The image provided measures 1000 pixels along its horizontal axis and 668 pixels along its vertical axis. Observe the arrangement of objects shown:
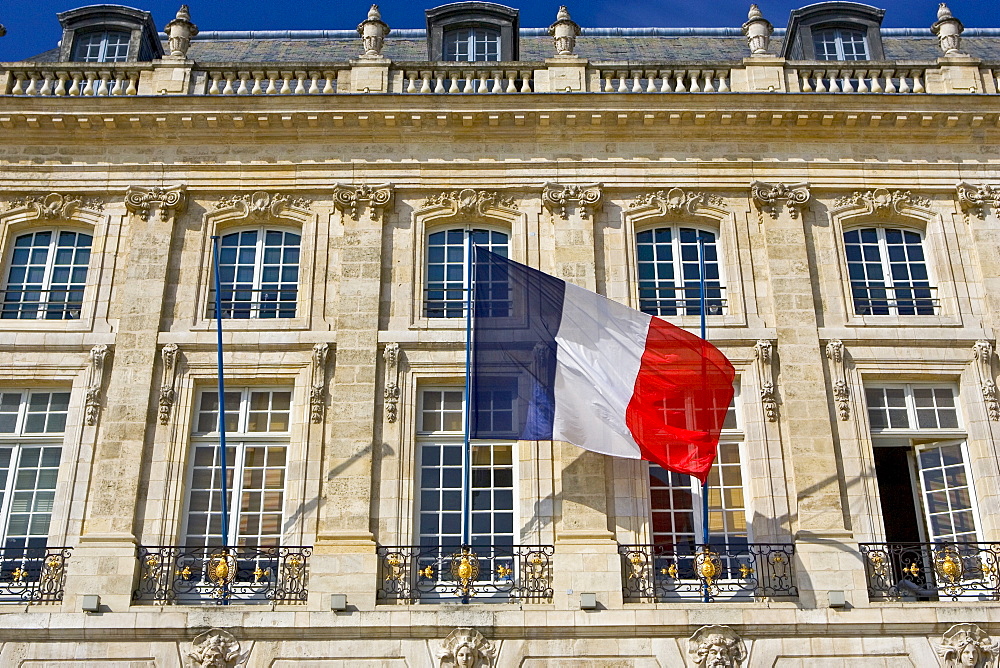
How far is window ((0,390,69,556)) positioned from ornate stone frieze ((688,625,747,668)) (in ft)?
21.3

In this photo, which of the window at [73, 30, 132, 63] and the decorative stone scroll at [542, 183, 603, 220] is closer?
the decorative stone scroll at [542, 183, 603, 220]

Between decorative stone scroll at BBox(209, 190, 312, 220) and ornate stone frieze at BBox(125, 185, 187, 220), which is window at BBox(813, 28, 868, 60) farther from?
ornate stone frieze at BBox(125, 185, 187, 220)

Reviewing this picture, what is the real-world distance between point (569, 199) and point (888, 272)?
3.74 m

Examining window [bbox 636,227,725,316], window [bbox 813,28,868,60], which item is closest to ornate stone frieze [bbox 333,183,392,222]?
Answer: window [bbox 636,227,725,316]

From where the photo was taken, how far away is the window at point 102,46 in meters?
15.5

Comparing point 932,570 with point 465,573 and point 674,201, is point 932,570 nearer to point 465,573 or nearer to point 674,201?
point 465,573

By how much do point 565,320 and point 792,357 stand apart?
2500 millimetres

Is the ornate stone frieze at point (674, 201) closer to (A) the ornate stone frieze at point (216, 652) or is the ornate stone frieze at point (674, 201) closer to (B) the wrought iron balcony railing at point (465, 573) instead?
(B) the wrought iron balcony railing at point (465, 573)

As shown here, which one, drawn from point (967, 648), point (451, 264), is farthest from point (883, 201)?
point (967, 648)

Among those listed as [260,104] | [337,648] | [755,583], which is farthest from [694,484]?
[260,104]

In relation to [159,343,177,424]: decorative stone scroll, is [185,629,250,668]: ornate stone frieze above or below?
below

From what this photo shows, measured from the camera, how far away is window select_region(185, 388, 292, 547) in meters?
12.0

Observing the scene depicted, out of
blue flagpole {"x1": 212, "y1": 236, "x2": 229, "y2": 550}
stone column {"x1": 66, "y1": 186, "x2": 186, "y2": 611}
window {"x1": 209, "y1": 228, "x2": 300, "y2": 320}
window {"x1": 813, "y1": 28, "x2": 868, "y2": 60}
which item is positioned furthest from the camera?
window {"x1": 813, "y1": 28, "x2": 868, "y2": 60}

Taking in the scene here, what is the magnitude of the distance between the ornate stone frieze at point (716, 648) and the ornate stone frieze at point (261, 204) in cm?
647
